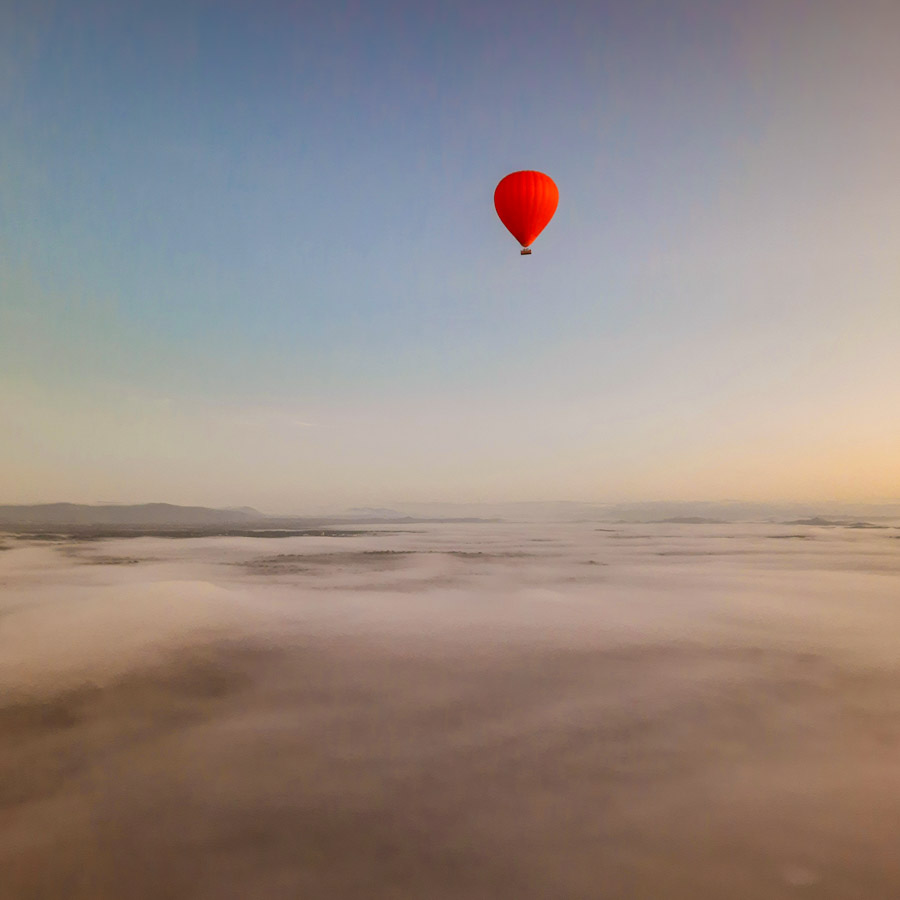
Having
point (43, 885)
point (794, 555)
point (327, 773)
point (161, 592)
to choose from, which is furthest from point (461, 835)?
point (794, 555)

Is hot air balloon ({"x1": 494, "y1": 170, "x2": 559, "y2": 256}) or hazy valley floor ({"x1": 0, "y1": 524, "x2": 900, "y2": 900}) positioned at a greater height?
hot air balloon ({"x1": 494, "y1": 170, "x2": 559, "y2": 256})

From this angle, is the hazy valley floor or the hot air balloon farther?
the hot air balloon

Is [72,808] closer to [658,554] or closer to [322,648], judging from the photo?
[322,648]

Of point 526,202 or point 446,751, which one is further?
point 526,202

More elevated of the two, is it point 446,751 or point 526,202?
point 526,202
